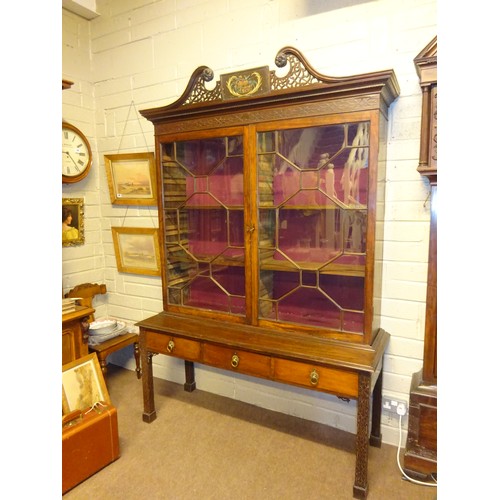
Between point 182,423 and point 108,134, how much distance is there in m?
2.16

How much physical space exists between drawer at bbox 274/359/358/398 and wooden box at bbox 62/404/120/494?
927 millimetres

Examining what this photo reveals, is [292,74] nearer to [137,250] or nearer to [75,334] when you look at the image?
[137,250]

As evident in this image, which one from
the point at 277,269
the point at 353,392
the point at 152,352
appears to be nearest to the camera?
the point at 353,392

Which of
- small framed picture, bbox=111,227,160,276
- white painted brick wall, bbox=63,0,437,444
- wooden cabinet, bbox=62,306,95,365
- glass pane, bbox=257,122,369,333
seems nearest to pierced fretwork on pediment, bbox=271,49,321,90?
glass pane, bbox=257,122,369,333

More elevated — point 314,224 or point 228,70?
point 228,70

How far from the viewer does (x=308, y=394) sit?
229cm

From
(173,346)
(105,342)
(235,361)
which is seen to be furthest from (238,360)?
(105,342)

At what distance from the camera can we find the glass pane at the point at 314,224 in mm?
1742

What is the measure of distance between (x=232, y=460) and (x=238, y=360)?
0.55m

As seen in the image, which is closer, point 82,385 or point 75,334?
point 82,385

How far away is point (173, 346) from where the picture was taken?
2127mm
